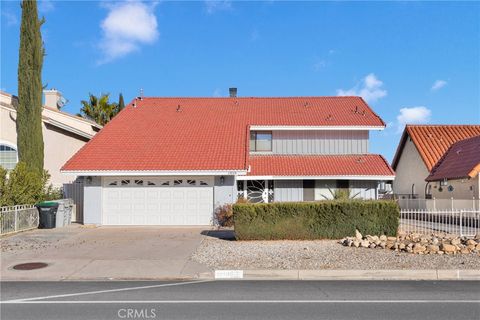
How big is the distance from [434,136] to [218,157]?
61.4 ft

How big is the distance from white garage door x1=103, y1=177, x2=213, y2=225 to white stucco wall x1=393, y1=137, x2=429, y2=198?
17.6 metres

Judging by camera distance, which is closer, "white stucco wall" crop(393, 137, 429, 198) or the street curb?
the street curb

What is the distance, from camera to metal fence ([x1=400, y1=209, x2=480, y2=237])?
18.6 metres

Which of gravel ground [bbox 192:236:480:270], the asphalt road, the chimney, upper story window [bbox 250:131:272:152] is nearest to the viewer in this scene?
the asphalt road

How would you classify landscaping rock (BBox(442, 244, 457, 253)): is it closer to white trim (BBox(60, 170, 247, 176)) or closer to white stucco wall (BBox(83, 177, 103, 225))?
white trim (BBox(60, 170, 247, 176))

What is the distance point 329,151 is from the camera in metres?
27.4

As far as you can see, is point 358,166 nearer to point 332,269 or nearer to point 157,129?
point 157,129

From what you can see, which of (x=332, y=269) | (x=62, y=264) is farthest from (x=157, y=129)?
(x=332, y=269)

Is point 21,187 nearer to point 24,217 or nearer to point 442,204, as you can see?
point 24,217

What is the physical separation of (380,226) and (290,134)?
39.4ft

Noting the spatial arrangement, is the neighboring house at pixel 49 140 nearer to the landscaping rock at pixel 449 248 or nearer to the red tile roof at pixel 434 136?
the landscaping rock at pixel 449 248

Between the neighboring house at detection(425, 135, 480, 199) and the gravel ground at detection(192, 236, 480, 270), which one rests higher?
the neighboring house at detection(425, 135, 480, 199)
